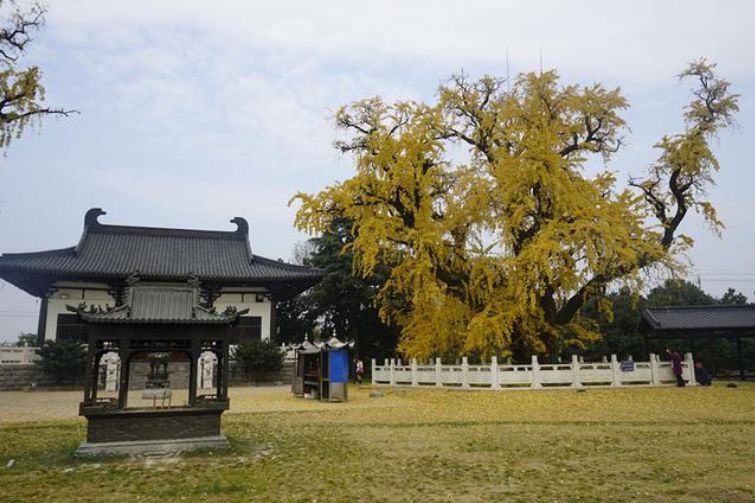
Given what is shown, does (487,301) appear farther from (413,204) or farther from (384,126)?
(384,126)

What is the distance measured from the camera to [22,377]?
77.4ft

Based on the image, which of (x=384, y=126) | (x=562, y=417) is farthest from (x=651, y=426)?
(x=384, y=126)

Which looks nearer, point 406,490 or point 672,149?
point 406,490

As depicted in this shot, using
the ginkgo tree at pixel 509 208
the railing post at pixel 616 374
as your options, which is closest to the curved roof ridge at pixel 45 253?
the ginkgo tree at pixel 509 208

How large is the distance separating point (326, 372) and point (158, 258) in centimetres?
1482

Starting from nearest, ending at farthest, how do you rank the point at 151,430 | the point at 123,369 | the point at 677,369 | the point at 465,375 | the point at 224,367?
the point at 151,430 < the point at 123,369 < the point at 224,367 < the point at 677,369 < the point at 465,375

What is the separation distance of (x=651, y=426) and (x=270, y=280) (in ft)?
64.9

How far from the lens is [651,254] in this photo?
19.7 m

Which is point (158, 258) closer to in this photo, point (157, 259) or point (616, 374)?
point (157, 259)

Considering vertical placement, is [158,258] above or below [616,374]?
above

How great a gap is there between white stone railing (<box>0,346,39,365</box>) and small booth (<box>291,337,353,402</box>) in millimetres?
12694

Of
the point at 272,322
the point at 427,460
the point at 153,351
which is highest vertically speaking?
the point at 272,322

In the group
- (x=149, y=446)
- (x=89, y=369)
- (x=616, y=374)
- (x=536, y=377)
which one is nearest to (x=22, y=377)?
→ (x=89, y=369)

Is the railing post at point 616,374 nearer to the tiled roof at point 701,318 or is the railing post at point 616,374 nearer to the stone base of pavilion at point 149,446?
the tiled roof at point 701,318
